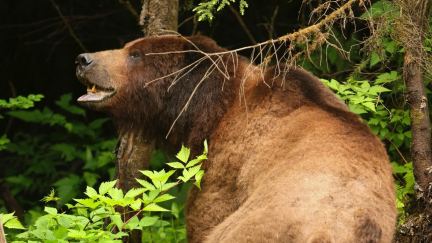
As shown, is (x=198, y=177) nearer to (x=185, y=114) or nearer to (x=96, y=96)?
(x=185, y=114)

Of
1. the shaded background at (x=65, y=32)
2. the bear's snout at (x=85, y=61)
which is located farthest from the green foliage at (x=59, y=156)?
the bear's snout at (x=85, y=61)

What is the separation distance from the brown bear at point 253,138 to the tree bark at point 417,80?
2.17ft

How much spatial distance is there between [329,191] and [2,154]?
796 cm

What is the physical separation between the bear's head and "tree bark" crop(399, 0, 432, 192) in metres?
1.26

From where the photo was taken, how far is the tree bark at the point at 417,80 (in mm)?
5559

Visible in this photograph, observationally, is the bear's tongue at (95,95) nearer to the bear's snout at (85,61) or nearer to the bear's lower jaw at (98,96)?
the bear's lower jaw at (98,96)

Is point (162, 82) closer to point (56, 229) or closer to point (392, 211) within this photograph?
point (56, 229)

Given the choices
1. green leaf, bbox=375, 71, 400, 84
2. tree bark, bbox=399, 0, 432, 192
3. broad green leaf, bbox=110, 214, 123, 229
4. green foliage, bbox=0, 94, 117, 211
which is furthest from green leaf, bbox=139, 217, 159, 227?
green foliage, bbox=0, 94, 117, 211

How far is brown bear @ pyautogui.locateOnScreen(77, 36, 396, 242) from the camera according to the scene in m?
4.33

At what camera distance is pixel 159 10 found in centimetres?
653

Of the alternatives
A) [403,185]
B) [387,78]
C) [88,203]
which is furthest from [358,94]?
[88,203]

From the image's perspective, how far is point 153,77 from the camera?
595cm

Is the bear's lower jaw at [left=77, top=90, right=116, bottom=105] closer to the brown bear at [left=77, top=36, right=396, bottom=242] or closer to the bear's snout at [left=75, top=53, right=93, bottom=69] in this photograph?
the brown bear at [left=77, top=36, right=396, bottom=242]

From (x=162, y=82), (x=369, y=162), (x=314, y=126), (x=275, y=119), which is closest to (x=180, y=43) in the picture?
(x=162, y=82)
